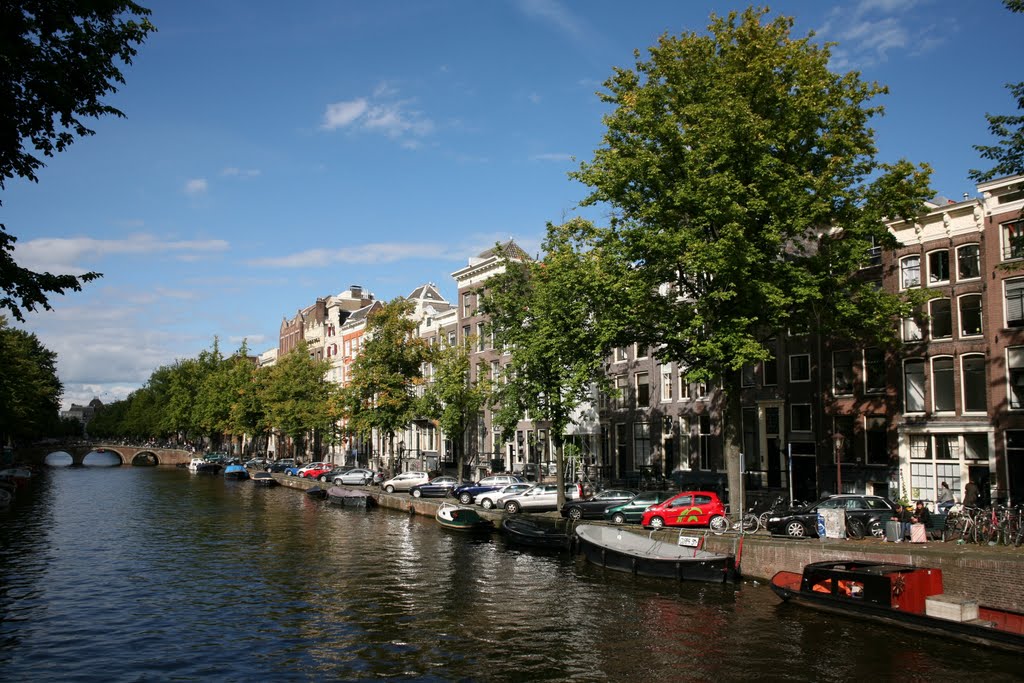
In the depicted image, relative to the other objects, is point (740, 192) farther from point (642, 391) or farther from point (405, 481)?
point (405, 481)

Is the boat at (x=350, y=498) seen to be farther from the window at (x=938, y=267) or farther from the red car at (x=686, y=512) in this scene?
the window at (x=938, y=267)

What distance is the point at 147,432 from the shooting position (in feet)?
548

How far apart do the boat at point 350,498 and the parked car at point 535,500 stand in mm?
15563

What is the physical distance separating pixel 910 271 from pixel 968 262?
2.97 meters

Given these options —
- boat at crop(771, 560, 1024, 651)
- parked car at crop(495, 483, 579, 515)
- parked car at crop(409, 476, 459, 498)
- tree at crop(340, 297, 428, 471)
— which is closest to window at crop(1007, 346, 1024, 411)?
boat at crop(771, 560, 1024, 651)

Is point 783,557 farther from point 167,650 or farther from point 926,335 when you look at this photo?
point 167,650

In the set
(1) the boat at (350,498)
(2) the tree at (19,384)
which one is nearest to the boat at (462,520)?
(1) the boat at (350,498)

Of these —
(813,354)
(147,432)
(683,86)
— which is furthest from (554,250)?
(147,432)

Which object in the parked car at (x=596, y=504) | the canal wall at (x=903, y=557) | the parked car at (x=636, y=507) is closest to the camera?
the canal wall at (x=903, y=557)

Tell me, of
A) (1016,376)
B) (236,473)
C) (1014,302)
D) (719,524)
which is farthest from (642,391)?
(236,473)

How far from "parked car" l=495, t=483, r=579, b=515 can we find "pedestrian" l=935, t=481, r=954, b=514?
18.1 m

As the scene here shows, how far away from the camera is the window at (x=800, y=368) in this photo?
146 ft

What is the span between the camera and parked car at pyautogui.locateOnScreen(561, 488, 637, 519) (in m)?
38.8

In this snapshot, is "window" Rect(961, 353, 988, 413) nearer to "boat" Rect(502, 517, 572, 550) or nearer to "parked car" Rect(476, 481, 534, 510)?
"boat" Rect(502, 517, 572, 550)
